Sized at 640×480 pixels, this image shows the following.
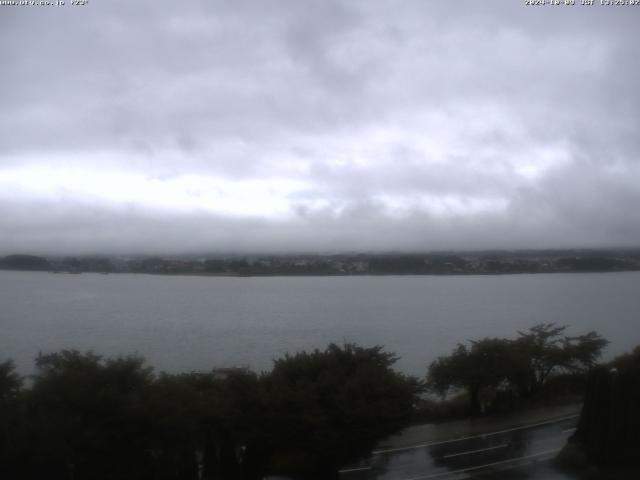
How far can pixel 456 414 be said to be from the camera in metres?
18.9

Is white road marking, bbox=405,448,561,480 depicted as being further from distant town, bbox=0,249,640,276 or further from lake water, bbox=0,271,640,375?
distant town, bbox=0,249,640,276

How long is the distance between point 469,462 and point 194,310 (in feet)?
114

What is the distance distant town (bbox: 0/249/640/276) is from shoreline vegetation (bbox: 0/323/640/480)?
36.8 m

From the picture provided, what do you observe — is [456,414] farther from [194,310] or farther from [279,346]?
[194,310]

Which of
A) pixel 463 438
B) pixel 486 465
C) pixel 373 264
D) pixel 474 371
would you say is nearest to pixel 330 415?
pixel 486 465

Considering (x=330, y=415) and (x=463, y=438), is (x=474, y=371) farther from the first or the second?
(x=330, y=415)

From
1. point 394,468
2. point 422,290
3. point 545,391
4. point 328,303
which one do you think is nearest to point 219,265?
point 328,303

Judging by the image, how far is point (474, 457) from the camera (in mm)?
13711

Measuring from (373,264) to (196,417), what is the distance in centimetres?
5005

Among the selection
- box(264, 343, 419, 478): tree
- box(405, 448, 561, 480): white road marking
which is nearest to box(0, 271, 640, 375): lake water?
box(264, 343, 419, 478): tree

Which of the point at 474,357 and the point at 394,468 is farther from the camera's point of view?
the point at 474,357

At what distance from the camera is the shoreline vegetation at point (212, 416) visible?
31.7ft

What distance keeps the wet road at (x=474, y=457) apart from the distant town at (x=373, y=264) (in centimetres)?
3722

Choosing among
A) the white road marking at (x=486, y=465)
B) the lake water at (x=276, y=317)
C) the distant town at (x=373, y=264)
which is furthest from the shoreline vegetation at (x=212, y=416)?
the distant town at (x=373, y=264)
